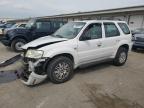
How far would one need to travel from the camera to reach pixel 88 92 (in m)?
4.35

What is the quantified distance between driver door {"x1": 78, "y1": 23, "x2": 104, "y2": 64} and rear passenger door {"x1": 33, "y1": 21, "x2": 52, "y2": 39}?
5.18 m

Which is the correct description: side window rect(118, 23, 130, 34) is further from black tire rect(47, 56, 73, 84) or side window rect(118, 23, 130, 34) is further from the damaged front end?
the damaged front end

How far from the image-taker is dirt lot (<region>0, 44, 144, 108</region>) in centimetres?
374

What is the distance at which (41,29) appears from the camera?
10.1 metres

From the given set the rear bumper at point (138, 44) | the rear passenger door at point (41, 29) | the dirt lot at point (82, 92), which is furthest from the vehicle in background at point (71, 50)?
the rear passenger door at point (41, 29)

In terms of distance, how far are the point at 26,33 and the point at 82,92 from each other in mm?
6540

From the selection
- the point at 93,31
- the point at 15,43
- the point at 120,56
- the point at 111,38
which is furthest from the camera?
the point at 15,43

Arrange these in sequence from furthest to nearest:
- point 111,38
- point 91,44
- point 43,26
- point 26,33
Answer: point 43,26, point 26,33, point 111,38, point 91,44

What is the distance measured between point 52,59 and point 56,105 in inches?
53.1

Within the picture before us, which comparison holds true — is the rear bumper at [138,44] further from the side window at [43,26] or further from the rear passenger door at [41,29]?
the side window at [43,26]

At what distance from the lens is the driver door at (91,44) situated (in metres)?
5.14

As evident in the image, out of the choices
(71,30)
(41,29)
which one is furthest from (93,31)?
(41,29)

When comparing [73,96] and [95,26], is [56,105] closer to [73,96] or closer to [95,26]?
[73,96]

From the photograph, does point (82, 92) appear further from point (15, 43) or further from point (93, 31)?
point (15, 43)
